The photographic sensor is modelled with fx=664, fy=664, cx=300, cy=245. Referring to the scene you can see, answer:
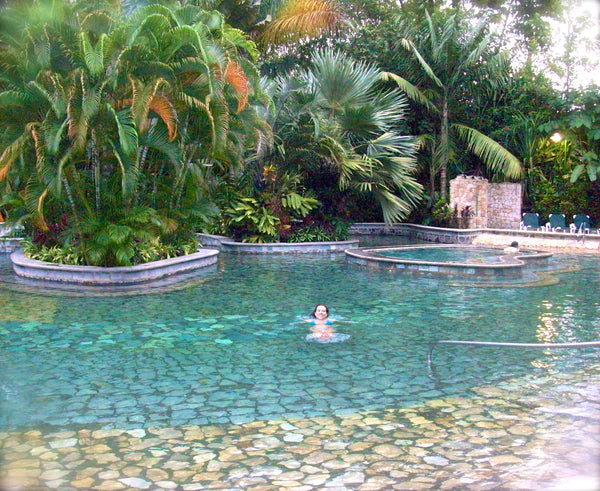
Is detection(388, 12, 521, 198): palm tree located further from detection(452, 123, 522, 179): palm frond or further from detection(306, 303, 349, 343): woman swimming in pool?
detection(306, 303, 349, 343): woman swimming in pool

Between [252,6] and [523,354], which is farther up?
[252,6]

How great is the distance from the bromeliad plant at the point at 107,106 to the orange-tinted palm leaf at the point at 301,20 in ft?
31.1

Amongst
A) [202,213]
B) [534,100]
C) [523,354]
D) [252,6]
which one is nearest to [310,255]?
[202,213]

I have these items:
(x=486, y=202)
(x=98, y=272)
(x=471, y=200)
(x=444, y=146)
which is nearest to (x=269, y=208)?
(x=98, y=272)

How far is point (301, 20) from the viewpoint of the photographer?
23000mm

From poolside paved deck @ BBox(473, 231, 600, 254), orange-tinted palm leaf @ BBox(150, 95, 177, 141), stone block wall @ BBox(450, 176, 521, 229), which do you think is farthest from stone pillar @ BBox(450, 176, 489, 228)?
orange-tinted palm leaf @ BBox(150, 95, 177, 141)

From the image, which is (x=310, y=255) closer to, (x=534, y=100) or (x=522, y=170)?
(x=522, y=170)

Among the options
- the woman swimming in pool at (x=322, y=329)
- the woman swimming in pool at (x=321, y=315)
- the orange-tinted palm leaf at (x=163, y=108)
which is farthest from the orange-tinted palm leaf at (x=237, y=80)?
the woman swimming in pool at (x=321, y=315)

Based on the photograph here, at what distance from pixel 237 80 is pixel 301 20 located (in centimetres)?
1135

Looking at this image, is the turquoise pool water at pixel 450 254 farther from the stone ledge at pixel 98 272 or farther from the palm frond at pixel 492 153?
the stone ledge at pixel 98 272

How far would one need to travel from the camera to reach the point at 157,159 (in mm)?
14336

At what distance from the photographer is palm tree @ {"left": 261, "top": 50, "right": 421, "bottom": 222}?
18766mm

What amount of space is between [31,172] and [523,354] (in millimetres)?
10041

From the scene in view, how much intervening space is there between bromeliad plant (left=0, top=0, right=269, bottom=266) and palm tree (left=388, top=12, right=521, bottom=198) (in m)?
11.7
